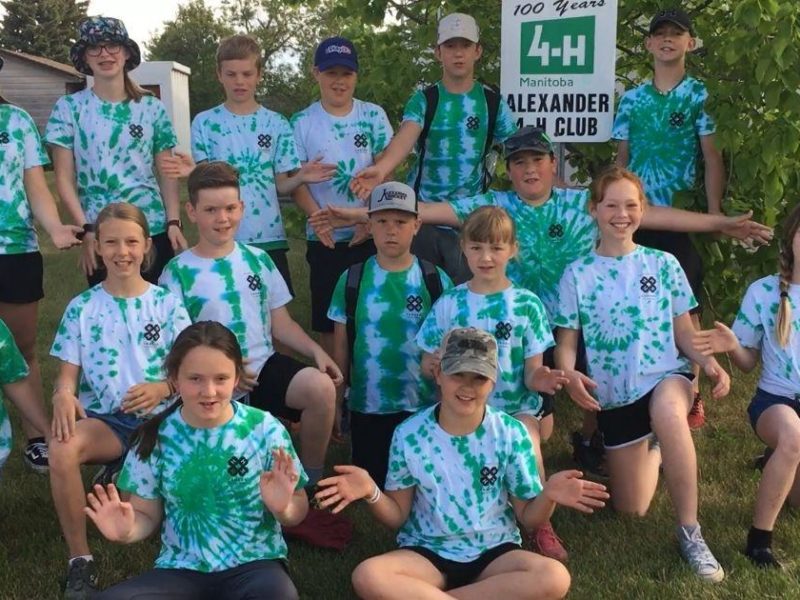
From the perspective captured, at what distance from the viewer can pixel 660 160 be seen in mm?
5250

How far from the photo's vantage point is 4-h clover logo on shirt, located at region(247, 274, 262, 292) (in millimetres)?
4434

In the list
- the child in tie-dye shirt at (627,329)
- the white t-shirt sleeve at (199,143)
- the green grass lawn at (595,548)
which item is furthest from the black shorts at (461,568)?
the white t-shirt sleeve at (199,143)

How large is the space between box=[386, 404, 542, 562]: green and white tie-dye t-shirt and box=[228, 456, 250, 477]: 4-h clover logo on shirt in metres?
0.59

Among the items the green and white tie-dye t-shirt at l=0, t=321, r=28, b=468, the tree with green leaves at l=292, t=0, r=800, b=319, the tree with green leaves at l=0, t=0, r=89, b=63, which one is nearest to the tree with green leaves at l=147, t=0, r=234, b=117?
the tree with green leaves at l=0, t=0, r=89, b=63

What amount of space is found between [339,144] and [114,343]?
1.98 meters

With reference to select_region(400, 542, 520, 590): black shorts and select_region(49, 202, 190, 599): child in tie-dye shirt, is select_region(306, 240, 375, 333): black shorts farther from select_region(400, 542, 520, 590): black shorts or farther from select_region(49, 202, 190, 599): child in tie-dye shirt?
select_region(400, 542, 520, 590): black shorts

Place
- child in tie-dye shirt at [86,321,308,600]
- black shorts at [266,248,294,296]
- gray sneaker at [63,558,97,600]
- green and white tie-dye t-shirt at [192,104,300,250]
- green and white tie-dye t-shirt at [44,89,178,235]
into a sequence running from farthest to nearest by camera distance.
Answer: black shorts at [266,248,294,296] < green and white tie-dye t-shirt at [192,104,300,250] < green and white tie-dye t-shirt at [44,89,178,235] < gray sneaker at [63,558,97,600] < child in tie-dye shirt at [86,321,308,600]

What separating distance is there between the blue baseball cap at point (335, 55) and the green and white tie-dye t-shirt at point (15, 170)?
5.54ft

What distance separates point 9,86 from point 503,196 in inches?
1781

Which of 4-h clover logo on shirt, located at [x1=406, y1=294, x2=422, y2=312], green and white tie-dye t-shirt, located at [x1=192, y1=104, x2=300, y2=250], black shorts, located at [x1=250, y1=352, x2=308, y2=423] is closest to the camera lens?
black shorts, located at [x1=250, y1=352, x2=308, y2=423]

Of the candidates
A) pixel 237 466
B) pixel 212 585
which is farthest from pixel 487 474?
pixel 212 585

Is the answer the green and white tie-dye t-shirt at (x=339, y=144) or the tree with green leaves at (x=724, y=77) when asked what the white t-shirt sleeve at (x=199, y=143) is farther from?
the tree with green leaves at (x=724, y=77)

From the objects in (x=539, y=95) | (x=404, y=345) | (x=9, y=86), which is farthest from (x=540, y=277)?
(x=9, y=86)

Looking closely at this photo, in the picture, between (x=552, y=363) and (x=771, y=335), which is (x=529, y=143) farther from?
(x=771, y=335)
